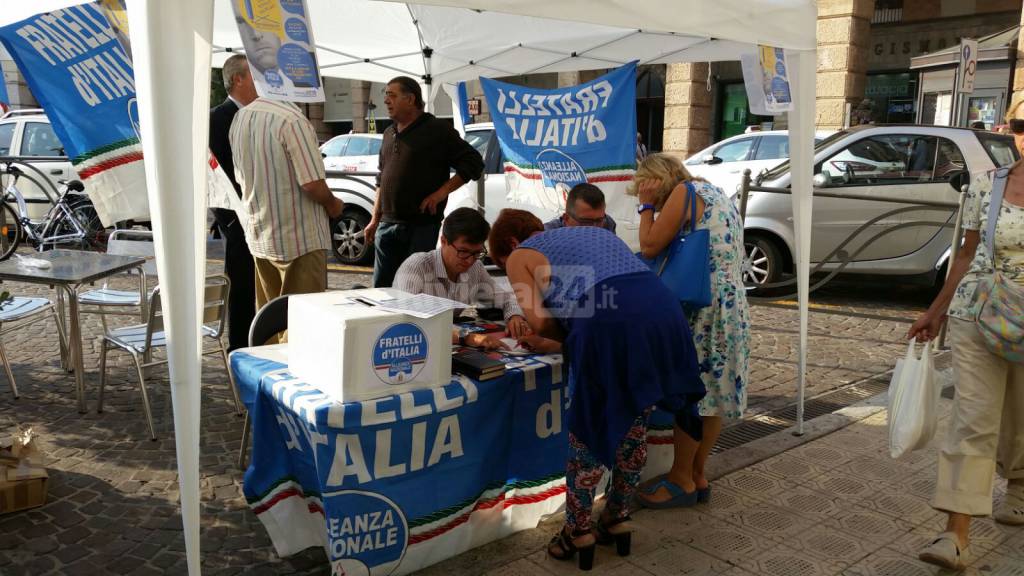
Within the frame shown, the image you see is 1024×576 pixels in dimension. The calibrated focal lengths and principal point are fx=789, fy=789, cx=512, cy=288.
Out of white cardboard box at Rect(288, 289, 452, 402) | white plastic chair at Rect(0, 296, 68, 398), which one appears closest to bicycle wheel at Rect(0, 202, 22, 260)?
white plastic chair at Rect(0, 296, 68, 398)

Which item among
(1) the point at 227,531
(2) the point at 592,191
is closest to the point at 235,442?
(1) the point at 227,531

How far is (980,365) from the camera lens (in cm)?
306

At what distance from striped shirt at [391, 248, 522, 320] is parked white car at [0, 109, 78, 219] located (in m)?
9.96

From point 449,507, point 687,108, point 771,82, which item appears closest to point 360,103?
point 687,108

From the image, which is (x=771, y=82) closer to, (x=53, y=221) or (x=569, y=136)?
(x=569, y=136)

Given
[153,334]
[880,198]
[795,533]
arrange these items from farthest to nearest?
[880,198]
[153,334]
[795,533]

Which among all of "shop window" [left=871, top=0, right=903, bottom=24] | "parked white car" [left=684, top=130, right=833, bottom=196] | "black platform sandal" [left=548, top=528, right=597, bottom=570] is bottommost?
"black platform sandal" [left=548, top=528, right=597, bottom=570]

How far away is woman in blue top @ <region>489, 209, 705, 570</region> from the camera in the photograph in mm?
2775

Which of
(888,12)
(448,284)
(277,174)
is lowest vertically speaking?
(448,284)

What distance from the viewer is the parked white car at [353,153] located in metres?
10.5

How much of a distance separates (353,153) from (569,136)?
5.67m

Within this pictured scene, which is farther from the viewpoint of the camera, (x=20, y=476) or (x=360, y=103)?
(x=360, y=103)

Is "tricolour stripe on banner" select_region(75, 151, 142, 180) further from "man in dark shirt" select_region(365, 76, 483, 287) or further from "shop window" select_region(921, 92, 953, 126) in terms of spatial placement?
"shop window" select_region(921, 92, 953, 126)

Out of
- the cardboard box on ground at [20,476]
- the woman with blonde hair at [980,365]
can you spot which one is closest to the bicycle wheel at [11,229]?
the cardboard box on ground at [20,476]
